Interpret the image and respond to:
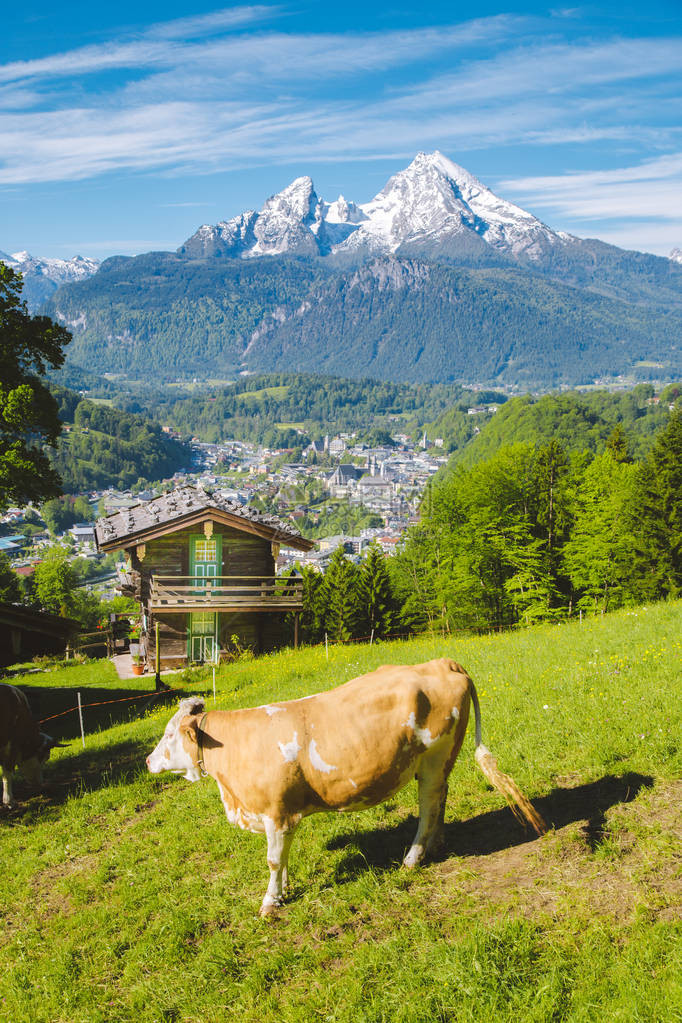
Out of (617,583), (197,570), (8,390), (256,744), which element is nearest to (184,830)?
(256,744)

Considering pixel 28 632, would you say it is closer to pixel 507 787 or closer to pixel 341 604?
pixel 507 787

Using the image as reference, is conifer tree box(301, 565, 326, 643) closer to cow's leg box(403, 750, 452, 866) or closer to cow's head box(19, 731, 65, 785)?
cow's head box(19, 731, 65, 785)

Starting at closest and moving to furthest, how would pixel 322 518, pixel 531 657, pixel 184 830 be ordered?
1. pixel 184 830
2. pixel 531 657
3. pixel 322 518

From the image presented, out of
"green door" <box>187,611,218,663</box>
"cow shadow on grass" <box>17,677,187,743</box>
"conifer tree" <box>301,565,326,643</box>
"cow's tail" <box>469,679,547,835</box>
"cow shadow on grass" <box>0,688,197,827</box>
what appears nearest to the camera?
"cow's tail" <box>469,679,547,835</box>

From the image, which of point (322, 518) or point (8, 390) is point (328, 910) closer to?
point (8, 390)

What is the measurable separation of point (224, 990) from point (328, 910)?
4.03 feet

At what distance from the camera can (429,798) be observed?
298 inches

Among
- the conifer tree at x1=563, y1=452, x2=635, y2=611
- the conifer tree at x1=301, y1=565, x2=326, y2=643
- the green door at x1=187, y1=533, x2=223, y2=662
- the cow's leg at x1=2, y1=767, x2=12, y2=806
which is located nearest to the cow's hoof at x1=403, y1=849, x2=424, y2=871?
the cow's leg at x1=2, y1=767, x2=12, y2=806

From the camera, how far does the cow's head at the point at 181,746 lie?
7.71 metres

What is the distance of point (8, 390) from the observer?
2383cm

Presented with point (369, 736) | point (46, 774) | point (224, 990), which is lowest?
point (46, 774)

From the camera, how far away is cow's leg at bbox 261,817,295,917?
283 inches

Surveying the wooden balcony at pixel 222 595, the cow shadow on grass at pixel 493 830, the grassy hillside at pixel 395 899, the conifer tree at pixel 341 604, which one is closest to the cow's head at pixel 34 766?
the grassy hillside at pixel 395 899

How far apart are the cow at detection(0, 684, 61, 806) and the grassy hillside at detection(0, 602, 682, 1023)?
2.51ft
